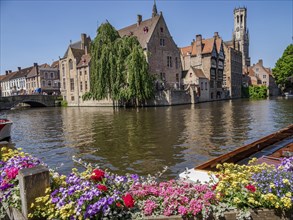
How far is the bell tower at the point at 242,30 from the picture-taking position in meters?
108

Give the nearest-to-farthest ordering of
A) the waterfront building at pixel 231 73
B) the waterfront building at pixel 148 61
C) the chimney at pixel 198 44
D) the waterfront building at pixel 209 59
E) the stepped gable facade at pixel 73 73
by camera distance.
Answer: the waterfront building at pixel 148 61, the stepped gable facade at pixel 73 73, the waterfront building at pixel 209 59, the chimney at pixel 198 44, the waterfront building at pixel 231 73

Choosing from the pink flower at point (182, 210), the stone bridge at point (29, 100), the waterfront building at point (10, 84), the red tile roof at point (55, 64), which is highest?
the red tile roof at point (55, 64)

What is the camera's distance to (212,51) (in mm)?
56031

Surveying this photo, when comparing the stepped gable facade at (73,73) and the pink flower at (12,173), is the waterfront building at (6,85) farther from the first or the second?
the pink flower at (12,173)

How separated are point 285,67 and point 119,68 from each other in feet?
146

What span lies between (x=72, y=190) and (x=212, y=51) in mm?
56708

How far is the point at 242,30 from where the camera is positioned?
359ft

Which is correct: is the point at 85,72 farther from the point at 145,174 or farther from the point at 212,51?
the point at 145,174

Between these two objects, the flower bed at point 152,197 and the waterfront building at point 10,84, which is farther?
the waterfront building at point 10,84

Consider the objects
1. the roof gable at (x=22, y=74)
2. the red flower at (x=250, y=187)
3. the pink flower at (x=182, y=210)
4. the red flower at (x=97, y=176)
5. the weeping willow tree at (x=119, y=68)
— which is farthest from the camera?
the roof gable at (x=22, y=74)

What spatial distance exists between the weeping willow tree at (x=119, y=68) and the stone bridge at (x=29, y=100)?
22.3 m

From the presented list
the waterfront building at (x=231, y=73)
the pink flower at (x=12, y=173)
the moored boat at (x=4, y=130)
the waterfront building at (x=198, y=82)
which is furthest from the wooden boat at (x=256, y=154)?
the waterfront building at (x=231, y=73)

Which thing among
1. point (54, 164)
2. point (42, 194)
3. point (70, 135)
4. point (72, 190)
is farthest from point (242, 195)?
point (70, 135)

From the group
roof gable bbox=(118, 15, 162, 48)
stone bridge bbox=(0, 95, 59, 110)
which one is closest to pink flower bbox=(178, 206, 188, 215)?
roof gable bbox=(118, 15, 162, 48)
